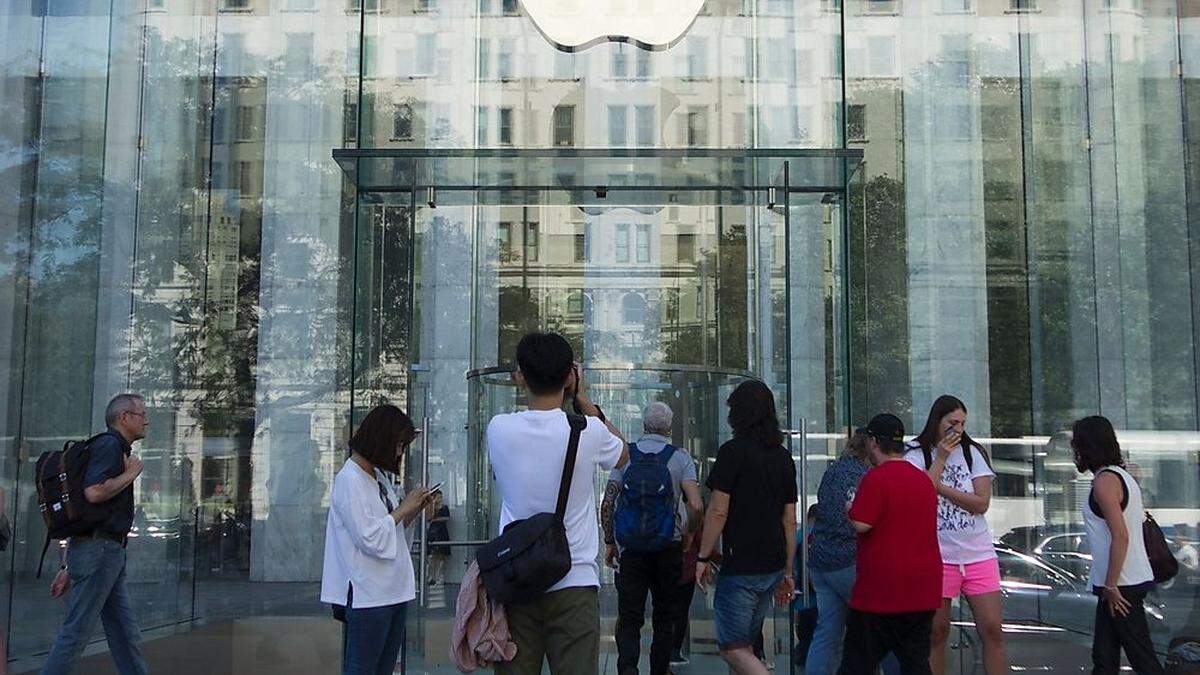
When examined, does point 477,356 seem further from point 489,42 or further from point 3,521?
point 3,521

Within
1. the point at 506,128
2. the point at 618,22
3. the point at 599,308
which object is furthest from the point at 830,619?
the point at 618,22

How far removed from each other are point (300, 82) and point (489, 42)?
3.95 metres

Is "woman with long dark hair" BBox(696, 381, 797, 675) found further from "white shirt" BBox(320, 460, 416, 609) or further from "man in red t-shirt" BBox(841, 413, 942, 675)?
"white shirt" BBox(320, 460, 416, 609)

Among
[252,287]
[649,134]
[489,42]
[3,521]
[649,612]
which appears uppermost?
[489,42]

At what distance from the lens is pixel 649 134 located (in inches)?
395

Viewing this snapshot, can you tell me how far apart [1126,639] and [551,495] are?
394 cm

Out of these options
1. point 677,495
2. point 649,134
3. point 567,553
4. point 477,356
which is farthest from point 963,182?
point 567,553

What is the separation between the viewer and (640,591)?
24.7 ft

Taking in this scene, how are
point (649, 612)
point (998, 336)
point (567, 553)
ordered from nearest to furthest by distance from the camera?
point (567, 553)
point (649, 612)
point (998, 336)

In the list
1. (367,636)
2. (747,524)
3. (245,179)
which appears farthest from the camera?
(245,179)

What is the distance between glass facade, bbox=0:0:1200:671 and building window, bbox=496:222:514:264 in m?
0.03

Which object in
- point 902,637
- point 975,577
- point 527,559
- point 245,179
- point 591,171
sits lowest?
point 902,637

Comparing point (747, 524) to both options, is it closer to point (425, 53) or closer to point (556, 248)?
point (556, 248)

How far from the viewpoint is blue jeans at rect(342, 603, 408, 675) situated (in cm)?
559
